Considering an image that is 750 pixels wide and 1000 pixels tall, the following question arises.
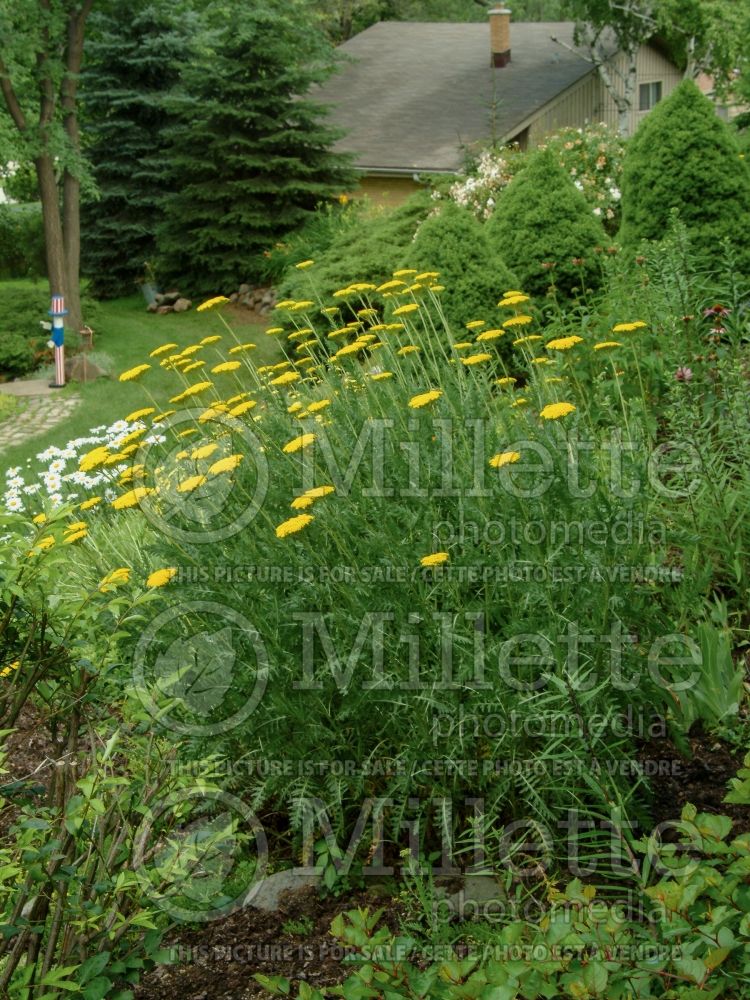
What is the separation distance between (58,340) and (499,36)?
17.6 meters

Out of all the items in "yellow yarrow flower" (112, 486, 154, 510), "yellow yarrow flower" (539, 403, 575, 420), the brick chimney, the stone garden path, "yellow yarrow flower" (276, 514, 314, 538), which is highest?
the brick chimney

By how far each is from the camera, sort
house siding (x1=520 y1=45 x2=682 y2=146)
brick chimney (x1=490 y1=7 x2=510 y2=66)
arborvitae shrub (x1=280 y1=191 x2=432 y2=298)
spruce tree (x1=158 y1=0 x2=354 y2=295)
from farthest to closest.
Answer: brick chimney (x1=490 y1=7 x2=510 y2=66) → house siding (x1=520 y1=45 x2=682 y2=146) → spruce tree (x1=158 y1=0 x2=354 y2=295) → arborvitae shrub (x1=280 y1=191 x2=432 y2=298)

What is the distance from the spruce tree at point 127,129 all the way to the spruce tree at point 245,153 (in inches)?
63.7

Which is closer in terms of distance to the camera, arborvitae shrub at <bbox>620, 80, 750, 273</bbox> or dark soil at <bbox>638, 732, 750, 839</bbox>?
dark soil at <bbox>638, 732, 750, 839</bbox>

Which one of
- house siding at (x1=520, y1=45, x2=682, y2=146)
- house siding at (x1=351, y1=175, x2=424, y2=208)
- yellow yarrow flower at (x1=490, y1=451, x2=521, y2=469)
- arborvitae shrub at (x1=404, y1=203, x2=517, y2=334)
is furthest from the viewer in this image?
house siding at (x1=520, y1=45, x2=682, y2=146)

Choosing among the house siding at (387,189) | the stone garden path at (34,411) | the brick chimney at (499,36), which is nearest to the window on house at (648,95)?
the brick chimney at (499,36)

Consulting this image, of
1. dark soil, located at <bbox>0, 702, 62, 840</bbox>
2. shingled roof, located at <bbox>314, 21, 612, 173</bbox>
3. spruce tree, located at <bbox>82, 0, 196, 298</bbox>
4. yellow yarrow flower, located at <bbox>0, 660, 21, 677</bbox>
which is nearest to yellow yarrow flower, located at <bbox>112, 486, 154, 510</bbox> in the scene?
yellow yarrow flower, located at <bbox>0, 660, 21, 677</bbox>

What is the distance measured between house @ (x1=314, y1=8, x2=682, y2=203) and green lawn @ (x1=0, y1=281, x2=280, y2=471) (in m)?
5.41

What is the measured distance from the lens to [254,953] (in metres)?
2.73

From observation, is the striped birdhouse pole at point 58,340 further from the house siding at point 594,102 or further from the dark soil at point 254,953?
the dark soil at point 254,953

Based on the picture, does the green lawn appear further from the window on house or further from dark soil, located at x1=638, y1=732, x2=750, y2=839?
the window on house

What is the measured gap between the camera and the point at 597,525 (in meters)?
3.08

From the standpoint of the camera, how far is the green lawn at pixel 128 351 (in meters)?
12.8

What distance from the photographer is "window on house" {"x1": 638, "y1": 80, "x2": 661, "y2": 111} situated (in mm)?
31609
